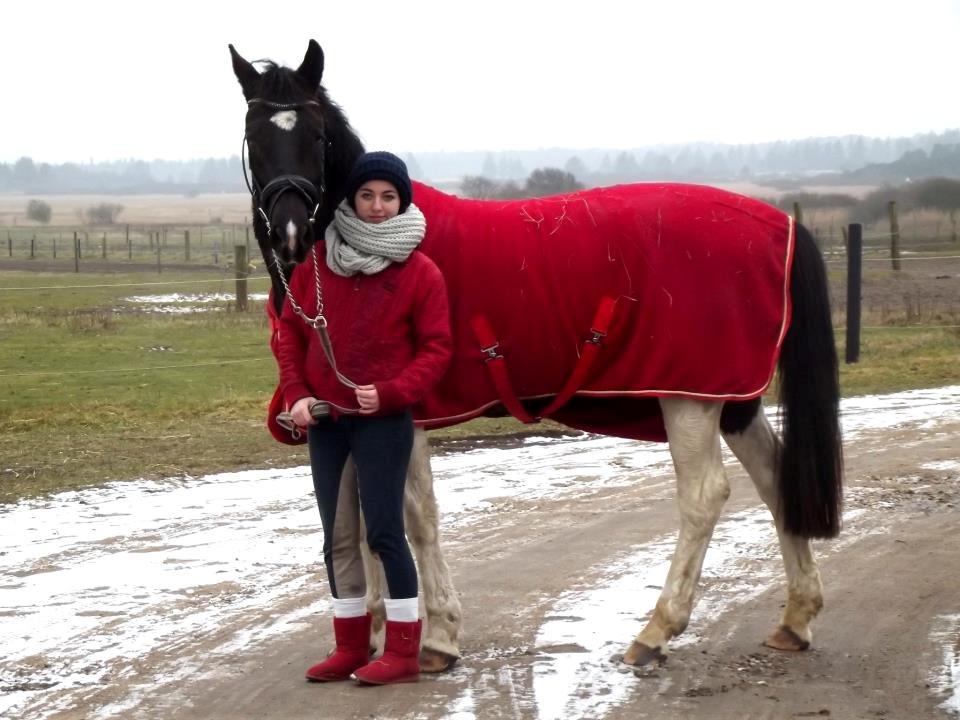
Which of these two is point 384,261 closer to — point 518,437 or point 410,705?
point 410,705

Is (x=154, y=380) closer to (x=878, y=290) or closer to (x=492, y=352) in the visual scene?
(x=492, y=352)

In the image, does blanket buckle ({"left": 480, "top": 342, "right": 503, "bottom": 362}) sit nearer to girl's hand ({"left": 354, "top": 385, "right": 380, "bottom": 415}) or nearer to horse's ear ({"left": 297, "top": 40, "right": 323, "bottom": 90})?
girl's hand ({"left": 354, "top": 385, "right": 380, "bottom": 415})

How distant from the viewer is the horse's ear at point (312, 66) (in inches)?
174

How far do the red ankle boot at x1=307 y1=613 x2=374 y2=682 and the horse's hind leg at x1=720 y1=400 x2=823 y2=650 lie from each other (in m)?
1.50

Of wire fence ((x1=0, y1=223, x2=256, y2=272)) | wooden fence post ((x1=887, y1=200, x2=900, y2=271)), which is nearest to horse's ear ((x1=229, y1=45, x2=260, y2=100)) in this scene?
wooden fence post ((x1=887, y1=200, x2=900, y2=271))

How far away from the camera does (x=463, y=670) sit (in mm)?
4512

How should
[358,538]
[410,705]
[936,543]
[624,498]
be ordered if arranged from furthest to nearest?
[624,498] → [936,543] → [358,538] → [410,705]

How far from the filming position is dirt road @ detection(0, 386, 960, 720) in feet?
13.9

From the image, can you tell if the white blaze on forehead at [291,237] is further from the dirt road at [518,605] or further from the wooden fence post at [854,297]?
the wooden fence post at [854,297]

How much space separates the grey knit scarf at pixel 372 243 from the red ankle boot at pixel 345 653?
1.22m

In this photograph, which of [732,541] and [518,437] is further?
[518,437]

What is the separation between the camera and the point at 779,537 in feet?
16.0

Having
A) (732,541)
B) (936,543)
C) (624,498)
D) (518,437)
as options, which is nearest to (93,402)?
(518,437)

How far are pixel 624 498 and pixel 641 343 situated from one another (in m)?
2.82
